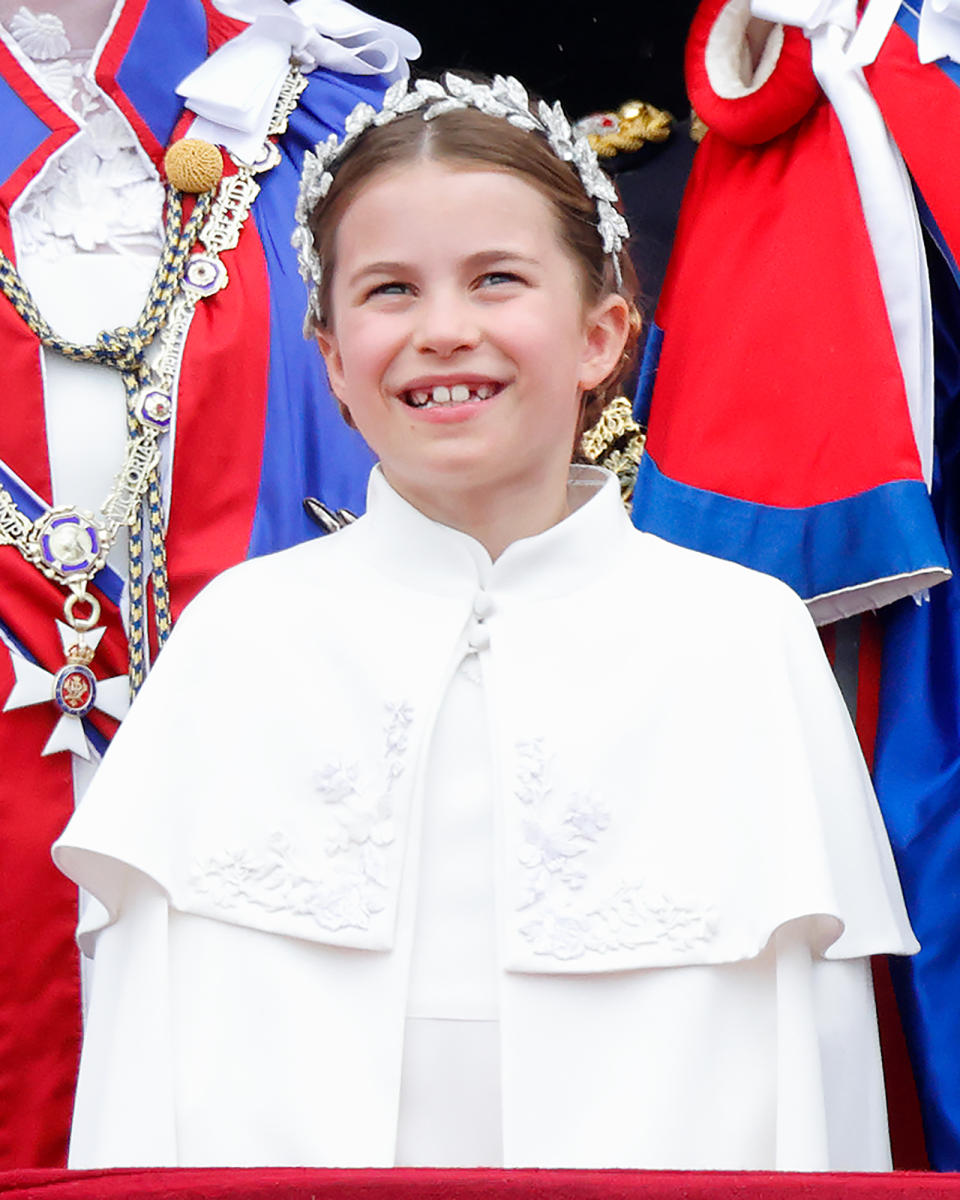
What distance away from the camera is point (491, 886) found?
53.3 inches

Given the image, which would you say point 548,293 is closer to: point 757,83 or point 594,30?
point 757,83

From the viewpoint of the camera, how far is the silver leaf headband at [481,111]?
153cm

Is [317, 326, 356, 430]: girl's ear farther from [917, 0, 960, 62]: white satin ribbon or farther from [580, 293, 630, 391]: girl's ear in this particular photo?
[917, 0, 960, 62]: white satin ribbon

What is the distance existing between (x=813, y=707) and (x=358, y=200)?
0.54m

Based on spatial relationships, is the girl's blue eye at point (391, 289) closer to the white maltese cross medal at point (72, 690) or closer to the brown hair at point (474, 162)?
the brown hair at point (474, 162)

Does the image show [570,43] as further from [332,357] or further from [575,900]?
[575,900]

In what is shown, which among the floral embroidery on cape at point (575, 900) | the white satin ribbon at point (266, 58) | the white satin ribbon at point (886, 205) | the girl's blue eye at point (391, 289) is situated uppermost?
the white satin ribbon at point (266, 58)

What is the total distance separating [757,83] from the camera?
1878 mm

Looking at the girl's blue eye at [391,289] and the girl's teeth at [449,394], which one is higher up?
the girl's blue eye at [391,289]

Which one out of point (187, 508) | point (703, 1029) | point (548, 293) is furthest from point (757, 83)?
point (703, 1029)

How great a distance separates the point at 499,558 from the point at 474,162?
1.03 feet

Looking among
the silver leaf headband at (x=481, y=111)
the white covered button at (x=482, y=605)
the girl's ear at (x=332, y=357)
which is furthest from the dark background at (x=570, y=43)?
the white covered button at (x=482, y=605)

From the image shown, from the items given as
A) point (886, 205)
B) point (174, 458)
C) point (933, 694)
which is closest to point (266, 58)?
point (174, 458)

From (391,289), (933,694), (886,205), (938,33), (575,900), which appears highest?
(938,33)
